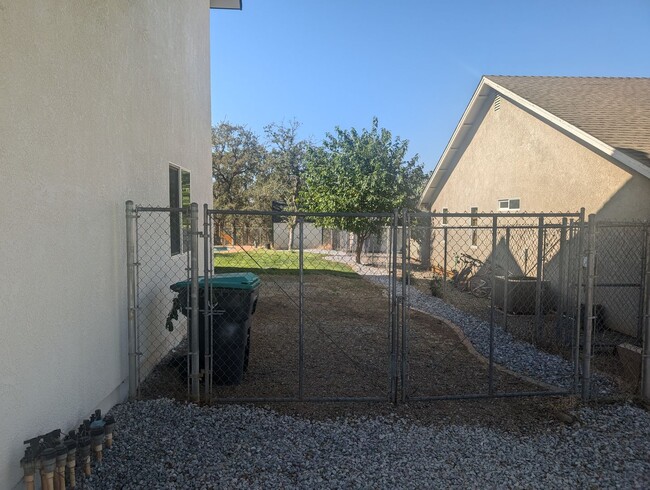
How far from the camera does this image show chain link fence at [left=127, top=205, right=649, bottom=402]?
15.8 ft

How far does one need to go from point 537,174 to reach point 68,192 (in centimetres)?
1026

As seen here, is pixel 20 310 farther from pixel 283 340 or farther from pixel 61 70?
pixel 283 340

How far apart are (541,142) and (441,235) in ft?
20.4

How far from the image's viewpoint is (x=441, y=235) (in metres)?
16.7

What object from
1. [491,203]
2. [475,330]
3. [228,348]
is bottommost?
[475,330]

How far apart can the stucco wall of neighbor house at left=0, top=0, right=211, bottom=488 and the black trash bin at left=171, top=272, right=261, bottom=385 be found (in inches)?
34.9

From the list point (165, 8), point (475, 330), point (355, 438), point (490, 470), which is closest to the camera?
point (490, 470)

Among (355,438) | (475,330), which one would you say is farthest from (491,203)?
(355,438)

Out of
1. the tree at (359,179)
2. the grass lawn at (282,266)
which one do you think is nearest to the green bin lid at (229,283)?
the grass lawn at (282,266)

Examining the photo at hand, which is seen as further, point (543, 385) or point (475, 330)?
point (475, 330)

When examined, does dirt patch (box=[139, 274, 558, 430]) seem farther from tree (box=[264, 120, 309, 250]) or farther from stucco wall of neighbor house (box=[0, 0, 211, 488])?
tree (box=[264, 120, 309, 250])

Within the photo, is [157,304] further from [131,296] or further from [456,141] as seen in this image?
[456,141]

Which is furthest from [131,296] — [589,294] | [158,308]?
[589,294]

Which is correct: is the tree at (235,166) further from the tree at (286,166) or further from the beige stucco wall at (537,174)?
the beige stucco wall at (537,174)
